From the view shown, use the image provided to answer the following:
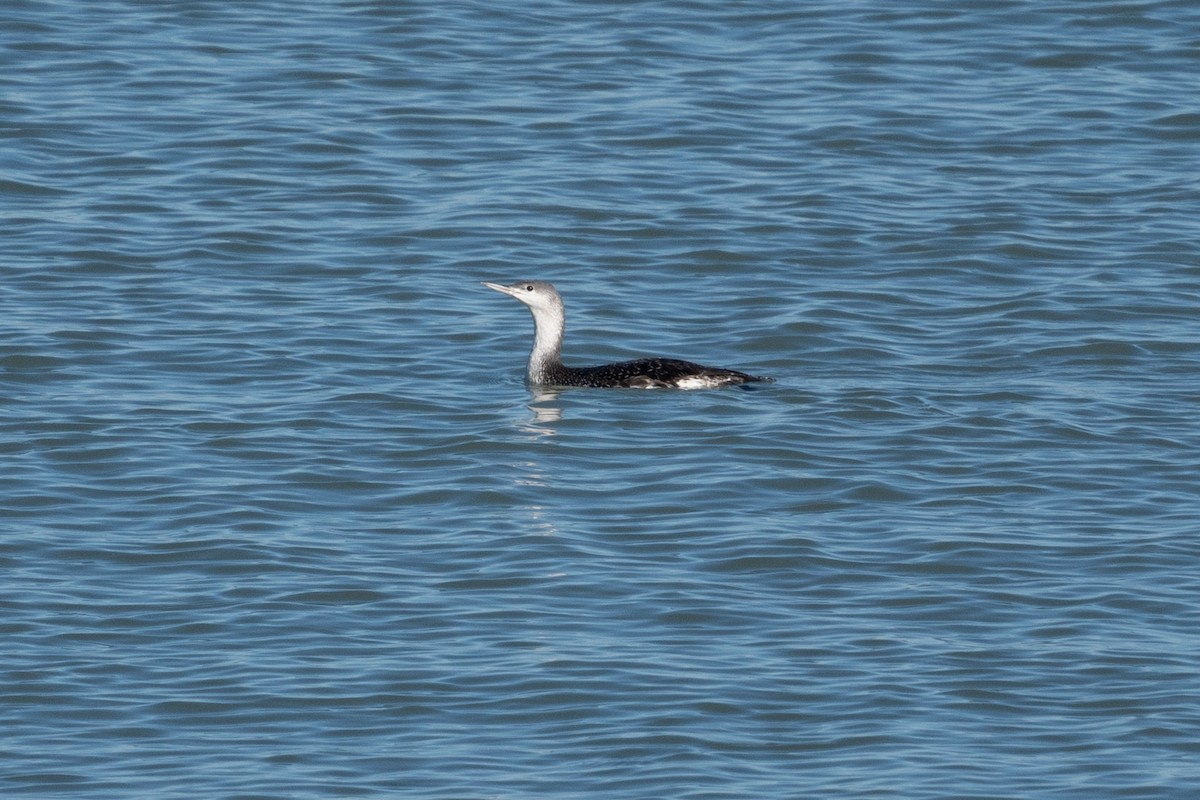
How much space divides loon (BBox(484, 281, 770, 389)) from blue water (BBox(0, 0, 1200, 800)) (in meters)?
0.13

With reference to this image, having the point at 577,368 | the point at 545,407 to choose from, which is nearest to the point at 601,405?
the point at 545,407

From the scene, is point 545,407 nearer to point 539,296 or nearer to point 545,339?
point 545,339

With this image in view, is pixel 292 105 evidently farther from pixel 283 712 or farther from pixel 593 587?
pixel 283 712

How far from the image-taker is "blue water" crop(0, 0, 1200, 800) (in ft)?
29.8

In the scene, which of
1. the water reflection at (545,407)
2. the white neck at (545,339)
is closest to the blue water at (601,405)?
the water reflection at (545,407)

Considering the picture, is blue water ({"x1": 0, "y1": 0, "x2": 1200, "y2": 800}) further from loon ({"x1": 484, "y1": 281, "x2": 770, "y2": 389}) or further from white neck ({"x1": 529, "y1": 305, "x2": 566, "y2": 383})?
white neck ({"x1": 529, "y1": 305, "x2": 566, "y2": 383})

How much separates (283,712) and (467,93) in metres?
13.1

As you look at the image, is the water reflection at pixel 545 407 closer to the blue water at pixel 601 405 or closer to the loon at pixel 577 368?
the blue water at pixel 601 405

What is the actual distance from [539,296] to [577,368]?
21.5 inches

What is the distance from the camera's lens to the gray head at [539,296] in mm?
14977

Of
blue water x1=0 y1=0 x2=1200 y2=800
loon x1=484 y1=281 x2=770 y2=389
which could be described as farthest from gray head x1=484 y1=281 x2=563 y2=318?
blue water x1=0 y1=0 x2=1200 y2=800

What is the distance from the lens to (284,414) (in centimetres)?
1362

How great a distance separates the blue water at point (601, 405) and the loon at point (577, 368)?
0.13 meters

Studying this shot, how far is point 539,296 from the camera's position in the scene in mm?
15016
